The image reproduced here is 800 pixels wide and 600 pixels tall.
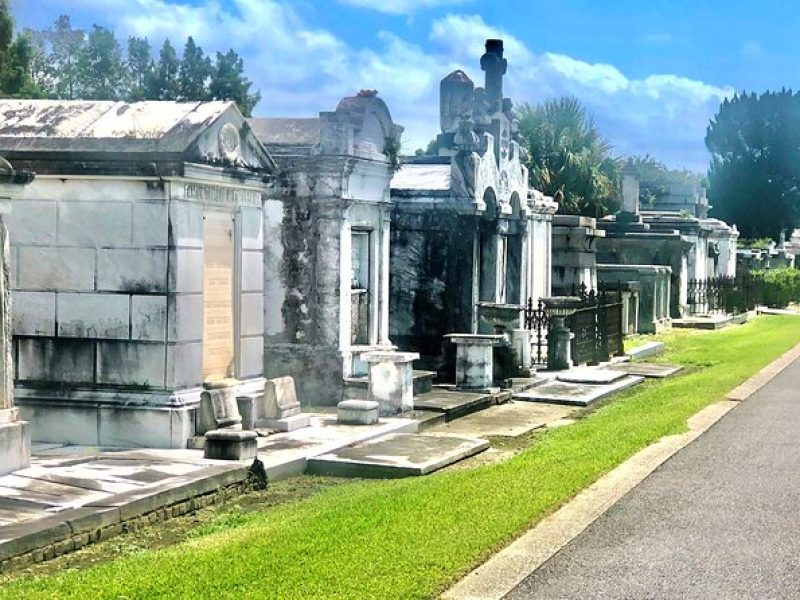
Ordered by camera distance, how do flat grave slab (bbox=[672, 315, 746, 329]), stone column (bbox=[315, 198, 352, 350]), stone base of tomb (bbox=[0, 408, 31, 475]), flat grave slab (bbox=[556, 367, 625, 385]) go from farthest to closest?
1. flat grave slab (bbox=[672, 315, 746, 329])
2. flat grave slab (bbox=[556, 367, 625, 385])
3. stone column (bbox=[315, 198, 352, 350])
4. stone base of tomb (bbox=[0, 408, 31, 475])

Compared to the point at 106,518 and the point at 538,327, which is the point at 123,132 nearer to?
the point at 106,518

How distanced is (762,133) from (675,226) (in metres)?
51.7

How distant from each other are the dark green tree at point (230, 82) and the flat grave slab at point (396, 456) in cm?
4244

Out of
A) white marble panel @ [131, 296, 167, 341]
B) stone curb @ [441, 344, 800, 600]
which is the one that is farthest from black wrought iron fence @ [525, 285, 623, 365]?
white marble panel @ [131, 296, 167, 341]

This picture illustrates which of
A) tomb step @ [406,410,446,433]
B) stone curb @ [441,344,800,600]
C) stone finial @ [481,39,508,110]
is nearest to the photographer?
stone curb @ [441,344,800,600]

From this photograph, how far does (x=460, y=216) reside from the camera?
17766mm

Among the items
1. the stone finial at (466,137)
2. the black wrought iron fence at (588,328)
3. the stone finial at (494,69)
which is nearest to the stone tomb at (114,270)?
the stone finial at (466,137)

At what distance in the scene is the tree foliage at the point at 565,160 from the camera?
42094 mm

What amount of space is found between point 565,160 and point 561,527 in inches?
1414

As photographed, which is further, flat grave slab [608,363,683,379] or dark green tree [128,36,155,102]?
dark green tree [128,36,155,102]

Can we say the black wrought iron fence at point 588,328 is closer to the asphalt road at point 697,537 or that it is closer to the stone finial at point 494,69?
the stone finial at point 494,69

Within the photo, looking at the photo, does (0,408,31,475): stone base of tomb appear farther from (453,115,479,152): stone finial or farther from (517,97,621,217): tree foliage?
(517,97,621,217): tree foliage

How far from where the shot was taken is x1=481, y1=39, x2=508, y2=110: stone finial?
2134 centimetres

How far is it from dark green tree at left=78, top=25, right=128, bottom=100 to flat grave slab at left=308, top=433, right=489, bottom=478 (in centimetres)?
4337
